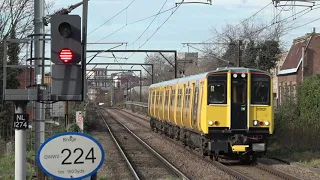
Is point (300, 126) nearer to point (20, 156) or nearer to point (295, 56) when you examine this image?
point (20, 156)

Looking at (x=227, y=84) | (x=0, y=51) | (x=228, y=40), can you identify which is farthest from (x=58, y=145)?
(x=228, y=40)

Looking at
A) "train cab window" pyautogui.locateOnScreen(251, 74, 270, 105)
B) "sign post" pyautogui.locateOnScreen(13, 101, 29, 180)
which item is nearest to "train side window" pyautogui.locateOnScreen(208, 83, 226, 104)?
"train cab window" pyautogui.locateOnScreen(251, 74, 270, 105)

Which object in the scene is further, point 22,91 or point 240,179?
point 240,179

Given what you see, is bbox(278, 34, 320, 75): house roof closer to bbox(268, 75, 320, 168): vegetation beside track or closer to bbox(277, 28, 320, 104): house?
bbox(277, 28, 320, 104): house

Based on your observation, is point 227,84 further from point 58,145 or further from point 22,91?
point 58,145

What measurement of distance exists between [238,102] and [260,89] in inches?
32.7

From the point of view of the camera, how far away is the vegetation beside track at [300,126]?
60.1 feet

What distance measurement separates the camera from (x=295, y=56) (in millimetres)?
50906

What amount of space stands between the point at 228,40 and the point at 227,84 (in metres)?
30.3

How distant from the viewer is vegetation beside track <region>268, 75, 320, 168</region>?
1833cm

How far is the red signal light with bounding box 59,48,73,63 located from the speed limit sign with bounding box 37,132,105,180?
59.4 inches

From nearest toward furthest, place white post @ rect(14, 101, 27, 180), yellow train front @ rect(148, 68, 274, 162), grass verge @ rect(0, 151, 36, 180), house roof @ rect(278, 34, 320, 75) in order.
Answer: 1. white post @ rect(14, 101, 27, 180)
2. grass verge @ rect(0, 151, 36, 180)
3. yellow train front @ rect(148, 68, 274, 162)
4. house roof @ rect(278, 34, 320, 75)

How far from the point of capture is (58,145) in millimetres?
4898

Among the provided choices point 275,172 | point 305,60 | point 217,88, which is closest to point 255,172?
point 275,172
